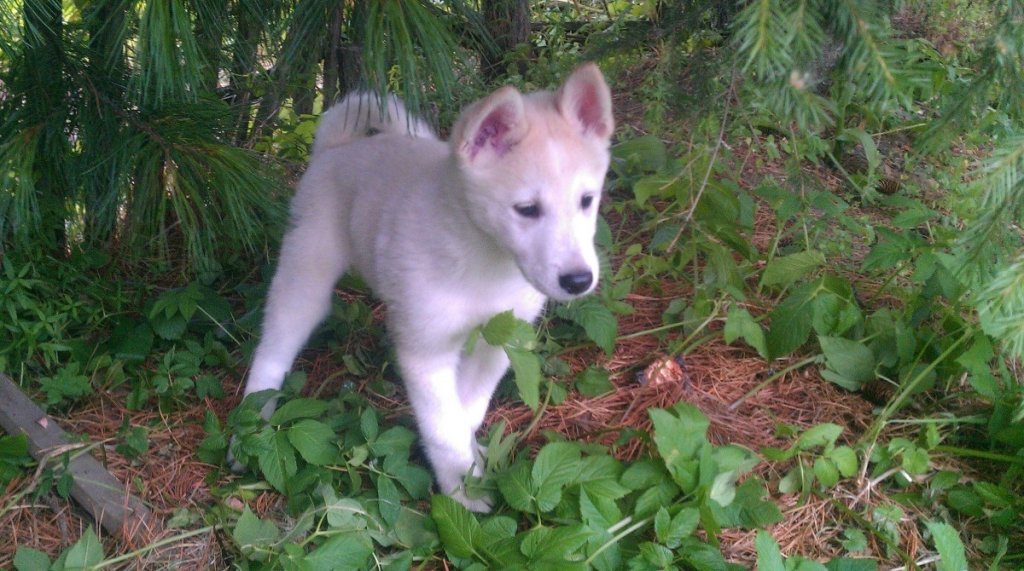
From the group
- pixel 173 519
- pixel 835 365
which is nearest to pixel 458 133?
pixel 173 519

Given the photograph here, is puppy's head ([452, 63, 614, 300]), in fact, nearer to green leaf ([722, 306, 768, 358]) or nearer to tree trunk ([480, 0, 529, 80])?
green leaf ([722, 306, 768, 358])

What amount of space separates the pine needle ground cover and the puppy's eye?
11.2 inches

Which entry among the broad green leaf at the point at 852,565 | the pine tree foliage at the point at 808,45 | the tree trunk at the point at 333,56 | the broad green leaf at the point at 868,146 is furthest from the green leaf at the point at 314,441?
the broad green leaf at the point at 868,146

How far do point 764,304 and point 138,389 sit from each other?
6.97 feet

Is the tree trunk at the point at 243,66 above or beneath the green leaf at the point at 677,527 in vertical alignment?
above

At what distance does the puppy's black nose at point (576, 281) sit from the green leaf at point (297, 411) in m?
0.90

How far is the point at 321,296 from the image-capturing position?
8.94 ft

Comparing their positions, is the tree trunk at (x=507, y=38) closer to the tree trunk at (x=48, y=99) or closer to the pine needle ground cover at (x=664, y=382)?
the pine needle ground cover at (x=664, y=382)

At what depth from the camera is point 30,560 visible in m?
2.16

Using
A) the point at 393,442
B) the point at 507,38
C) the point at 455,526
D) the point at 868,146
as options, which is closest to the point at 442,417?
the point at 393,442

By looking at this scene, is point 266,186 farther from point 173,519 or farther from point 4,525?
point 4,525

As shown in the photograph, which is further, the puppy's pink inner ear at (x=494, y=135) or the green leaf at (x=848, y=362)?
the green leaf at (x=848, y=362)

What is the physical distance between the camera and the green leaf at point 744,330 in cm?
274

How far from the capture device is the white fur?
2.10m
